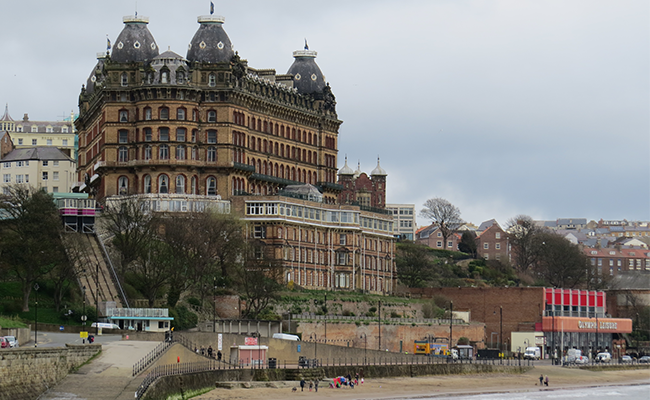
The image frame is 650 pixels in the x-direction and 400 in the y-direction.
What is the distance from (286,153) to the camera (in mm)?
157375

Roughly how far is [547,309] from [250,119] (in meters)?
40.8

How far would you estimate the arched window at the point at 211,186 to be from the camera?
14262 cm

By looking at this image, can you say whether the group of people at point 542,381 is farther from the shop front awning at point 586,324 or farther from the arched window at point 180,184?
the arched window at point 180,184

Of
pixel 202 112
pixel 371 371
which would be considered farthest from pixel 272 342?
pixel 202 112

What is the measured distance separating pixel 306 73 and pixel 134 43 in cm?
2646

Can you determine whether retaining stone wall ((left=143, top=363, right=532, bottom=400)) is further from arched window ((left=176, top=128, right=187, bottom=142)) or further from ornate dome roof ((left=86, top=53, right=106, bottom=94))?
ornate dome roof ((left=86, top=53, right=106, bottom=94))

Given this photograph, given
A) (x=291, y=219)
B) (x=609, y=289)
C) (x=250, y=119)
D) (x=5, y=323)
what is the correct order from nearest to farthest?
(x=5, y=323), (x=291, y=219), (x=250, y=119), (x=609, y=289)

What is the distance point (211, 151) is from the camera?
143500mm

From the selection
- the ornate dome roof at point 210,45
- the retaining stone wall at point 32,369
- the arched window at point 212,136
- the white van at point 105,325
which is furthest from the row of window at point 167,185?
the retaining stone wall at point 32,369

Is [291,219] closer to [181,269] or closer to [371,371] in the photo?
[181,269]

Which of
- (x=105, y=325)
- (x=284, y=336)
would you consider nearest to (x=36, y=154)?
(x=284, y=336)

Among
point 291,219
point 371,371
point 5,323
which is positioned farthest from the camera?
point 291,219

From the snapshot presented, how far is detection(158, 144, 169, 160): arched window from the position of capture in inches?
Result: 5546

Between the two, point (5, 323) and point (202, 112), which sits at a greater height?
point (202, 112)
